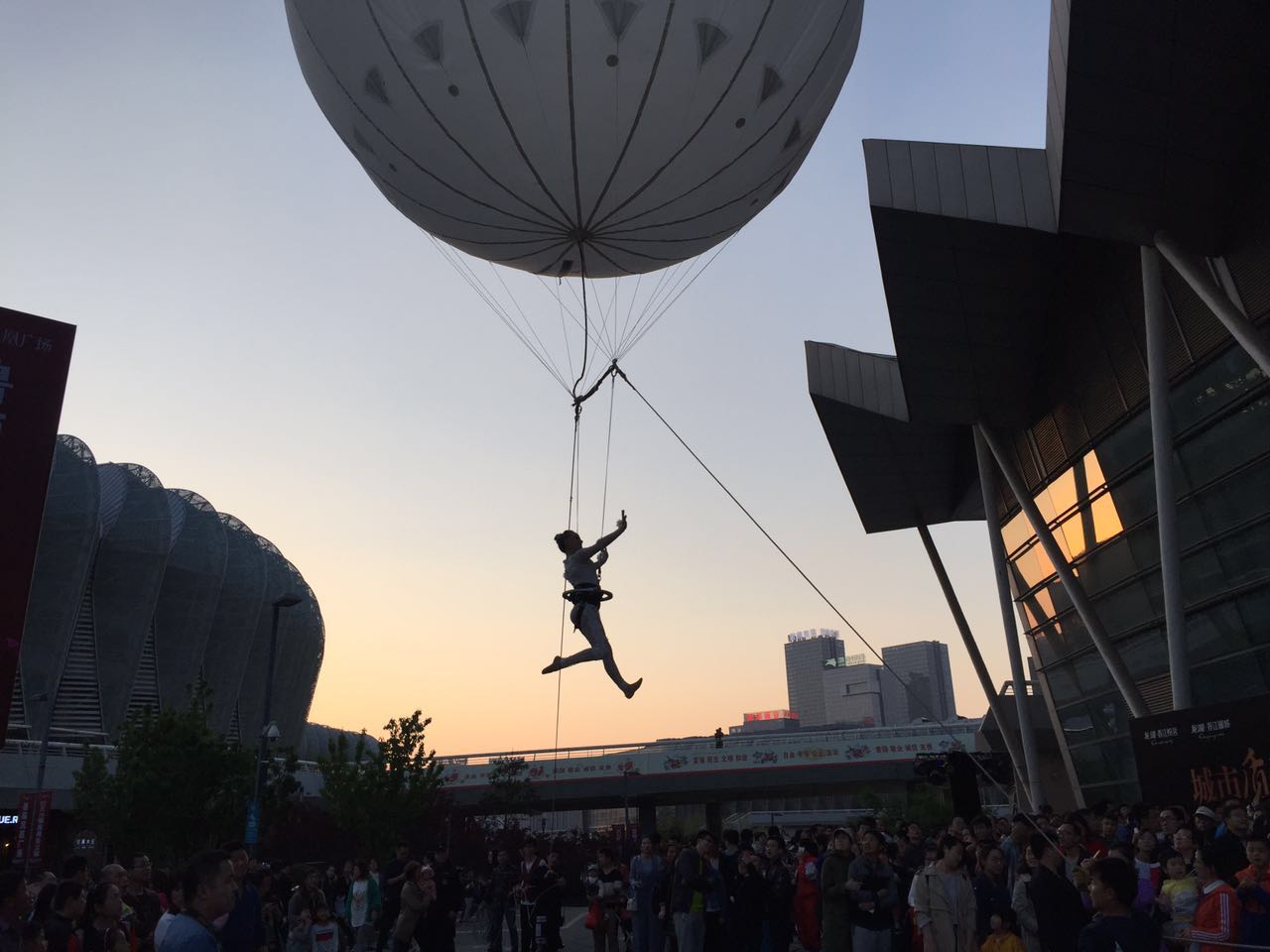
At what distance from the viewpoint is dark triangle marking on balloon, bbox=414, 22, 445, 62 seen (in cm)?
1062

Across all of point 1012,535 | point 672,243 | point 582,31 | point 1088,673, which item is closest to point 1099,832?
point 672,243

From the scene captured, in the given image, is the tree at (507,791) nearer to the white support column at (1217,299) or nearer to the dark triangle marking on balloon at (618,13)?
the white support column at (1217,299)

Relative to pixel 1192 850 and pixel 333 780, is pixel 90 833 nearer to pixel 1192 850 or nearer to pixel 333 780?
pixel 333 780

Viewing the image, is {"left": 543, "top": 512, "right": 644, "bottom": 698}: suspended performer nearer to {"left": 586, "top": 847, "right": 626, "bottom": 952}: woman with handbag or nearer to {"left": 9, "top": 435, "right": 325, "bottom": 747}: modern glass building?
{"left": 586, "top": 847, "right": 626, "bottom": 952}: woman with handbag

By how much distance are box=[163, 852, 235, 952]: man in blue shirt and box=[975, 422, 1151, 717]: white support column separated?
65.8 feet

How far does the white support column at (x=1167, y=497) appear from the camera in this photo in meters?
18.5

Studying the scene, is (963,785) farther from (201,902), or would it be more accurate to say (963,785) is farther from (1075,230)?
(201,902)

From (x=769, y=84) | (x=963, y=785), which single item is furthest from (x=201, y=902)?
(x=963, y=785)

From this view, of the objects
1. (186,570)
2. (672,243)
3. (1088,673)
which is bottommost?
(1088,673)

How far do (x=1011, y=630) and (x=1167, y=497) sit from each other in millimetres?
9639

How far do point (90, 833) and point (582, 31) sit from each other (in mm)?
52920

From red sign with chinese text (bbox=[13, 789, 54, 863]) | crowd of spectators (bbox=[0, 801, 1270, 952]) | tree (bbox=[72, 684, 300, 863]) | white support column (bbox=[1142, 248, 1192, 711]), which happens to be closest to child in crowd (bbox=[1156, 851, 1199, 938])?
crowd of spectators (bbox=[0, 801, 1270, 952])

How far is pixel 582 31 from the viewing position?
1041cm

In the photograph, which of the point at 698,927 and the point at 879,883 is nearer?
the point at 879,883
